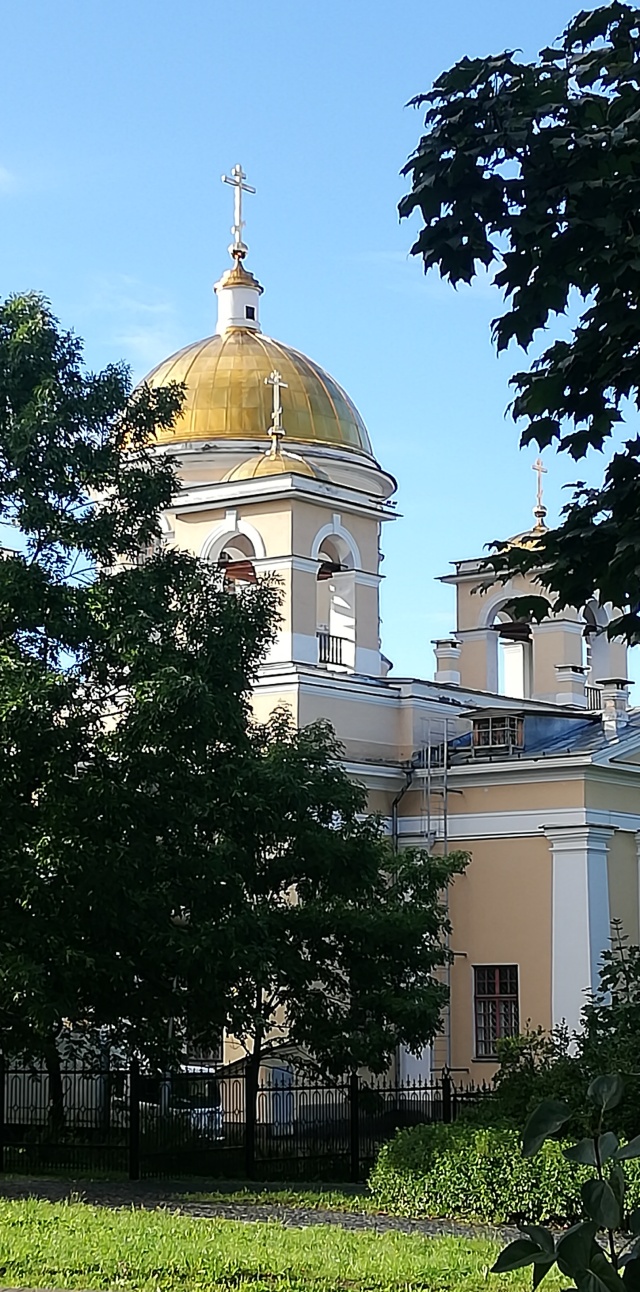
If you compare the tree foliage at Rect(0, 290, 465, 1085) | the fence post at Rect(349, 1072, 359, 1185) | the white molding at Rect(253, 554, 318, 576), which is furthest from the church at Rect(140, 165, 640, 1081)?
the fence post at Rect(349, 1072, 359, 1185)

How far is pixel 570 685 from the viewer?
33.0 m

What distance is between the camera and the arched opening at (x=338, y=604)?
29.9m

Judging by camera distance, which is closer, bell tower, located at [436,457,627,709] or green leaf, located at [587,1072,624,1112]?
green leaf, located at [587,1072,624,1112]

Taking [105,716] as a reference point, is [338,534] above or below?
above

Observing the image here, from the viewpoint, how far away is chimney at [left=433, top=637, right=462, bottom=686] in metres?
32.9

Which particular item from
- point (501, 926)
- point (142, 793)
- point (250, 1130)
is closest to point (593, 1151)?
point (142, 793)

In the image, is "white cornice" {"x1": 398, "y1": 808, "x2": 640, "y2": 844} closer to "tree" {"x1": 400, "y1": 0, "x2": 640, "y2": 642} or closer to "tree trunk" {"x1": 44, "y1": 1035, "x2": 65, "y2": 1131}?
"tree trunk" {"x1": 44, "y1": 1035, "x2": 65, "y2": 1131}

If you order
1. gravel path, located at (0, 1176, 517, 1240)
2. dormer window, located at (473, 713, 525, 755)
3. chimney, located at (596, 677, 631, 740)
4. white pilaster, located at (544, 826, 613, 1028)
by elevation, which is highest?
chimney, located at (596, 677, 631, 740)

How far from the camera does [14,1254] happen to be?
998 cm

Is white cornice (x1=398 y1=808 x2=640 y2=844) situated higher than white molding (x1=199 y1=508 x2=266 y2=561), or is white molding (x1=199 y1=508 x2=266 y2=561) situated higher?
white molding (x1=199 y1=508 x2=266 y2=561)

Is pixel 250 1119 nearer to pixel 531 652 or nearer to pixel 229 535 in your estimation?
pixel 229 535

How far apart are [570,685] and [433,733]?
3.65 m

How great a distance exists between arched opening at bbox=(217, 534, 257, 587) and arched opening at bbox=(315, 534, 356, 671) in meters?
1.21

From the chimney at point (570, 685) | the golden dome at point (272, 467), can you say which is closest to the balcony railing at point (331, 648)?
the golden dome at point (272, 467)
